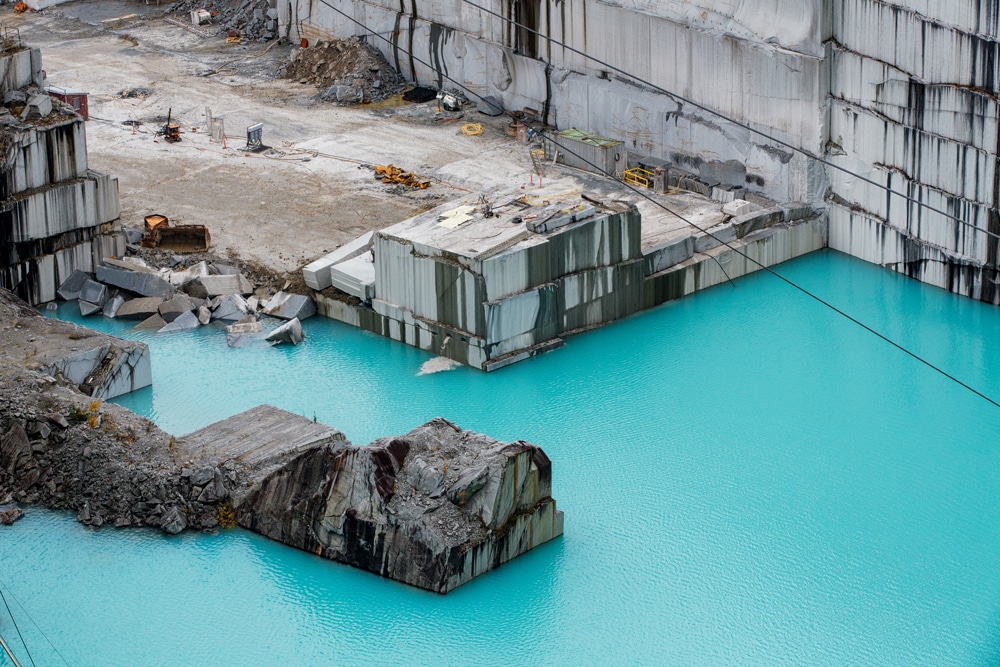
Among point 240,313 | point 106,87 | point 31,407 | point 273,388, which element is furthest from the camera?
point 106,87

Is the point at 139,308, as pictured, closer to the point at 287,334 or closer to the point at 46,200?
the point at 46,200

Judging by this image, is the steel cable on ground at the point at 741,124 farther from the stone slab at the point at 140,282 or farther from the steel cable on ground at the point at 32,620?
the steel cable on ground at the point at 32,620

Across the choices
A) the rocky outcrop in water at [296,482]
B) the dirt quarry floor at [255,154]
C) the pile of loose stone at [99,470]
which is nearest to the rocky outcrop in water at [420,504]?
the rocky outcrop in water at [296,482]

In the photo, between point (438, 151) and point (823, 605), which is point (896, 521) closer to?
point (823, 605)

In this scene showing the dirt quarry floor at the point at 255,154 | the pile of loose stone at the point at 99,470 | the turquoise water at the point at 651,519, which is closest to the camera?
the turquoise water at the point at 651,519

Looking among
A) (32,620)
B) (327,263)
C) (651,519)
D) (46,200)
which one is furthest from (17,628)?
(46,200)

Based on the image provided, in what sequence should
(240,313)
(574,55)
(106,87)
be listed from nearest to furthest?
(240,313), (574,55), (106,87)

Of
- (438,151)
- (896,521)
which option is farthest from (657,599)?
(438,151)

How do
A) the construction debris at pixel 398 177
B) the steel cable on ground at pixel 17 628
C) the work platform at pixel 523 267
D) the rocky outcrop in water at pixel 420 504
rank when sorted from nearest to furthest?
the steel cable on ground at pixel 17 628, the rocky outcrop in water at pixel 420 504, the work platform at pixel 523 267, the construction debris at pixel 398 177
